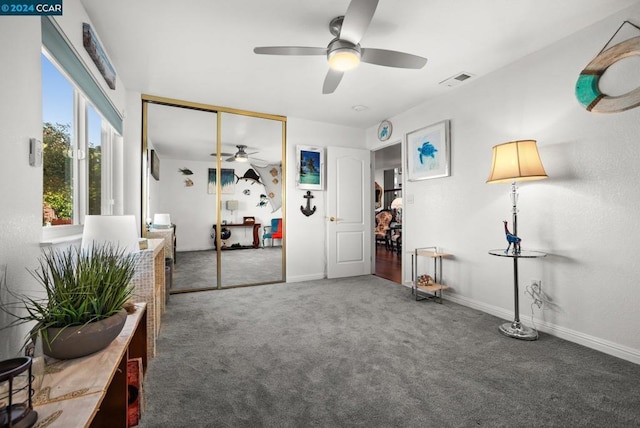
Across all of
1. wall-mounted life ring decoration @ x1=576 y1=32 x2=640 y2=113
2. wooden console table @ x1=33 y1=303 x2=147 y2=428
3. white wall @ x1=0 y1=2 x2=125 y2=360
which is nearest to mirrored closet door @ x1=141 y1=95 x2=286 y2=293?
white wall @ x1=0 y1=2 x2=125 y2=360

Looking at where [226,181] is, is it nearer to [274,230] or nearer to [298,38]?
[274,230]

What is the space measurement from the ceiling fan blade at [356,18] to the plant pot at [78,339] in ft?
6.50

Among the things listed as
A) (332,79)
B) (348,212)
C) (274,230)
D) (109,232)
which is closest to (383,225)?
(274,230)

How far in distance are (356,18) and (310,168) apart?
279 centimetres

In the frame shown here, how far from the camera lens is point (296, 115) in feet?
14.3

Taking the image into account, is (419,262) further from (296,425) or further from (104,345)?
(104,345)

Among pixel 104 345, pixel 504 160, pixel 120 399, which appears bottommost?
pixel 120 399

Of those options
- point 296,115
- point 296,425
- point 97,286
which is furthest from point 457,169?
point 97,286

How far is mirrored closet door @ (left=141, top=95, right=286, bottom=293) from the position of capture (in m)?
3.95

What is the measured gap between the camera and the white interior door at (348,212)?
4.62m

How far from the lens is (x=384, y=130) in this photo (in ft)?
14.8

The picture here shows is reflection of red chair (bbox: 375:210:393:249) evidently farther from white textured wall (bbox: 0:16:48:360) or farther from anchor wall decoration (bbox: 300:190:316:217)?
white textured wall (bbox: 0:16:48:360)

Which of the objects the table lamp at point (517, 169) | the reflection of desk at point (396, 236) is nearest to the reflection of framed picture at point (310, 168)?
the table lamp at point (517, 169)

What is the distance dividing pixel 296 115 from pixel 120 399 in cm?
385
